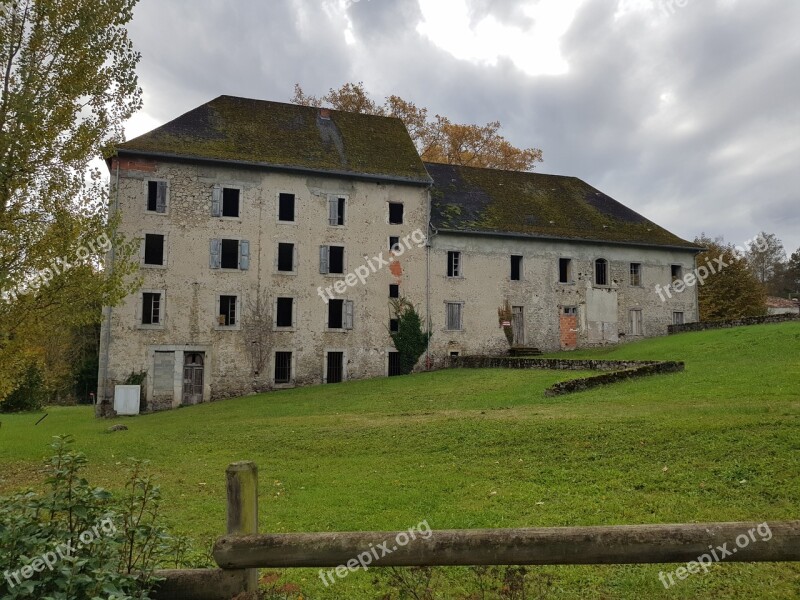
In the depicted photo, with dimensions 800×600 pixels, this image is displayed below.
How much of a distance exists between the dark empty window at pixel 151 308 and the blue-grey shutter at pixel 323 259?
24.6ft

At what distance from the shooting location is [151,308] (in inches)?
1043

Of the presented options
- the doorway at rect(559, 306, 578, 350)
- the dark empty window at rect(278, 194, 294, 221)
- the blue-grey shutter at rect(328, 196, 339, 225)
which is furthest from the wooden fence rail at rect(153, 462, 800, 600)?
the doorway at rect(559, 306, 578, 350)

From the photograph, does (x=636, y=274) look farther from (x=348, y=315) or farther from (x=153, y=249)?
(x=153, y=249)

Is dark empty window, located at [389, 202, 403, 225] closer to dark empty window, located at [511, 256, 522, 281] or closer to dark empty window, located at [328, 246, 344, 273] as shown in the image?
dark empty window, located at [328, 246, 344, 273]

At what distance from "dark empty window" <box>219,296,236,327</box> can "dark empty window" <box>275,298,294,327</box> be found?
2.06 metres

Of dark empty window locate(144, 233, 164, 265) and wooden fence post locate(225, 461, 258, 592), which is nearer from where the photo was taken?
wooden fence post locate(225, 461, 258, 592)

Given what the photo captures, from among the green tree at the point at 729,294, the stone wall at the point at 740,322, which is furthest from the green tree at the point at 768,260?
the stone wall at the point at 740,322

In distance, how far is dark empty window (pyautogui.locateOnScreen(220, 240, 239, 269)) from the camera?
27.8m

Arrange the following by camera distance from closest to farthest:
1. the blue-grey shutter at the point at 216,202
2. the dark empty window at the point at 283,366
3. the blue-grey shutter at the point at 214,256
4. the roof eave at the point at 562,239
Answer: the blue-grey shutter at the point at 214,256 → the blue-grey shutter at the point at 216,202 → the dark empty window at the point at 283,366 → the roof eave at the point at 562,239

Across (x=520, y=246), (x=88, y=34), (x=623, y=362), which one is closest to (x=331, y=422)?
(x=88, y=34)

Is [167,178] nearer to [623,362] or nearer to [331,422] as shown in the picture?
[331,422]

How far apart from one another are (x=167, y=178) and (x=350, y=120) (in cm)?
1076

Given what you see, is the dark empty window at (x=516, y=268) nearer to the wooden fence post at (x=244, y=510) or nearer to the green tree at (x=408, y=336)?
the green tree at (x=408, y=336)

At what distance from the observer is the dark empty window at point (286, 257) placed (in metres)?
28.7
